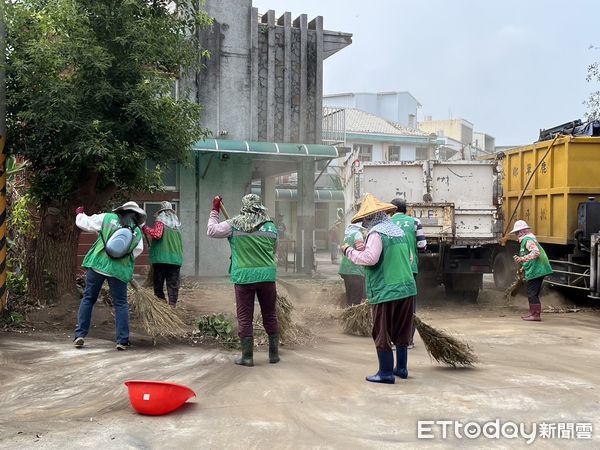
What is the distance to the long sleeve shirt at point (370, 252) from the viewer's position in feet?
19.1

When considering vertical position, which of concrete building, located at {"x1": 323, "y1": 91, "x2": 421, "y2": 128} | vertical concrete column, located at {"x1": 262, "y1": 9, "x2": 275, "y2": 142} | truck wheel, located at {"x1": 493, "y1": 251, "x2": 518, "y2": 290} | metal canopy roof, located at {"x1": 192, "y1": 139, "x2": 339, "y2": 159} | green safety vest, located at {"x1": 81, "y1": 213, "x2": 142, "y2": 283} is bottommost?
truck wheel, located at {"x1": 493, "y1": 251, "x2": 518, "y2": 290}

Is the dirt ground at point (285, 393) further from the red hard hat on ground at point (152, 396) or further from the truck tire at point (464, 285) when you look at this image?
the truck tire at point (464, 285)

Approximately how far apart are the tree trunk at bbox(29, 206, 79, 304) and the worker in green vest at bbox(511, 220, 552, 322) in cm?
648

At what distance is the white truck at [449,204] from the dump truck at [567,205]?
3.49ft

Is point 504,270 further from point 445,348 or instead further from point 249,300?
point 249,300

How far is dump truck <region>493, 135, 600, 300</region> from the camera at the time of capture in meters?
11.2

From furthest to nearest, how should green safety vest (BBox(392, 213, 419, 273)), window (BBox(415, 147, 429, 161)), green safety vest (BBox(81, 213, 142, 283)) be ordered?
window (BBox(415, 147, 429, 161)) → green safety vest (BBox(392, 213, 419, 273)) → green safety vest (BBox(81, 213, 142, 283))

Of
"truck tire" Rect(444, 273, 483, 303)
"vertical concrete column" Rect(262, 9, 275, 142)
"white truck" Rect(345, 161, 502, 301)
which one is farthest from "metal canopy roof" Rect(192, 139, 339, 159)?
"truck tire" Rect(444, 273, 483, 303)

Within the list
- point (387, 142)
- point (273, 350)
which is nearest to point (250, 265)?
point (273, 350)

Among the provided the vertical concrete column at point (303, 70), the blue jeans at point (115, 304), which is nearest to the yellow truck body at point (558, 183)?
the vertical concrete column at point (303, 70)

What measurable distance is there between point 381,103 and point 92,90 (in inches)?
1530

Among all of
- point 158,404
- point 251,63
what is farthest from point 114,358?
point 251,63

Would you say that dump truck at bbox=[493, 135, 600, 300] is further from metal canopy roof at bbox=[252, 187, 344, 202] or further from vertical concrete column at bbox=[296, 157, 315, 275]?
metal canopy roof at bbox=[252, 187, 344, 202]

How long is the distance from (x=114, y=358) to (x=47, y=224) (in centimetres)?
288
